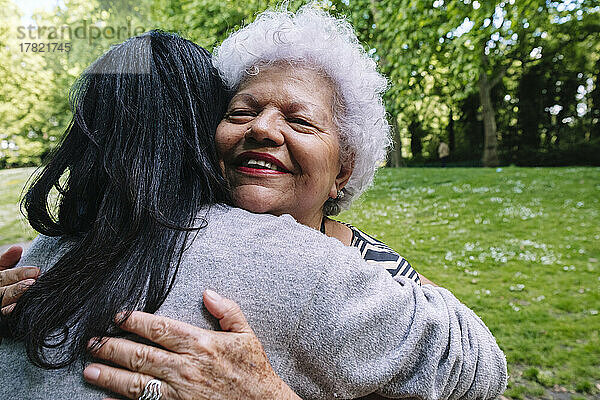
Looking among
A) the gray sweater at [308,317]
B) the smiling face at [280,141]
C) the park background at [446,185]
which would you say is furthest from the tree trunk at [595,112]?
the gray sweater at [308,317]

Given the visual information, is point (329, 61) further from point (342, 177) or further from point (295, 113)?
point (342, 177)

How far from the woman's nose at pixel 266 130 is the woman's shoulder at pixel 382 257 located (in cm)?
64

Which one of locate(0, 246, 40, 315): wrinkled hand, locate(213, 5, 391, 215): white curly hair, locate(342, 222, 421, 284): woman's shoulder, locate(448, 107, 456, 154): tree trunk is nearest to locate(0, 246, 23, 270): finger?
locate(0, 246, 40, 315): wrinkled hand

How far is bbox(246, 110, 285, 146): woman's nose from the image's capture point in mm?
1563

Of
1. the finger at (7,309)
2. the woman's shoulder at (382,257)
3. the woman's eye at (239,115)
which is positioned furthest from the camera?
the woman's shoulder at (382,257)

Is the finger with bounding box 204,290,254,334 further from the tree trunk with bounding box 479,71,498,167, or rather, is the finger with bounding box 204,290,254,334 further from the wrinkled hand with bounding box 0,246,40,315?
the tree trunk with bounding box 479,71,498,167

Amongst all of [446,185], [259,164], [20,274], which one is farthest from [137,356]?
[446,185]

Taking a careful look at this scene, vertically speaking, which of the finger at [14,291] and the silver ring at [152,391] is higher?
the finger at [14,291]

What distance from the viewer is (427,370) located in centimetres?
117

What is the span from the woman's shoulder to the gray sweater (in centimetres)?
65

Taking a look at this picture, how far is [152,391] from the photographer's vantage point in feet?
3.29

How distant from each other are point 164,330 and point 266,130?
0.77 meters

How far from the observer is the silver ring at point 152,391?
3.28 ft

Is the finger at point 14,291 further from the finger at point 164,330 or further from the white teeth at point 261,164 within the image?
the white teeth at point 261,164
